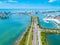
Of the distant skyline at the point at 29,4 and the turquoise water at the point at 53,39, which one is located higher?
the distant skyline at the point at 29,4

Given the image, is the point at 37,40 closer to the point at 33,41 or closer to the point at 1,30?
the point at 33,41

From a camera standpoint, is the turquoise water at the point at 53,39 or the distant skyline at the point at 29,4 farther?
the distant skyline at the point at 29,4

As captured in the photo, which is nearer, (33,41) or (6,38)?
(33,41)

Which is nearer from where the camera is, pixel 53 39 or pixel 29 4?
pixel 53 39

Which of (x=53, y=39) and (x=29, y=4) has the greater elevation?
(x=29, y=4)

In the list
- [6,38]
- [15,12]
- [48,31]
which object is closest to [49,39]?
[48,31]

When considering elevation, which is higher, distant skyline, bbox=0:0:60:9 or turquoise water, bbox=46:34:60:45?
distant skyline, bbox=0:0:60:9

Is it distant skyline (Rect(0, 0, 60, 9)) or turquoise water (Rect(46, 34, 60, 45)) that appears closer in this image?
turquoise water (Rect(46, 34, 60, 45))

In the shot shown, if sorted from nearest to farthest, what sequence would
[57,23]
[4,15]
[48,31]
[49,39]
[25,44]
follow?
[25,44], [49,39], [48,31], [57,23], [4,15]
